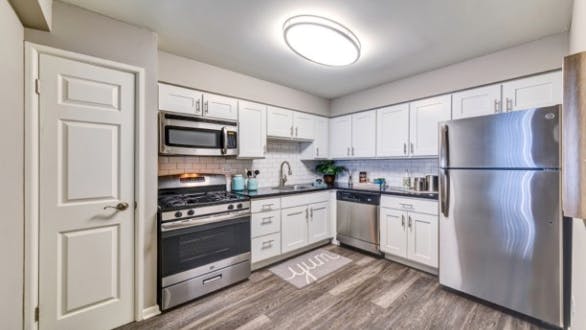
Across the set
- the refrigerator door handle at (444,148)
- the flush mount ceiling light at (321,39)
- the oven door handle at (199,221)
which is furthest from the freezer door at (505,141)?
the oven door handle at (199,221)

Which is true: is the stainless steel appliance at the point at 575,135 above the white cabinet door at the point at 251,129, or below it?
below

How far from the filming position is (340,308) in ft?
6.95

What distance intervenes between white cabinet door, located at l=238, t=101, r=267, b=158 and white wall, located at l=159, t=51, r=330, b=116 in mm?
127

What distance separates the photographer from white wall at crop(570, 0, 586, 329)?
4.22 feet

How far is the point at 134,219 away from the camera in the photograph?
1.97 m

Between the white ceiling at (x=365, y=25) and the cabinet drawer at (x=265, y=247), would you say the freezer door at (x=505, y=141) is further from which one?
the cabinet drawer at (x=265, y=247)

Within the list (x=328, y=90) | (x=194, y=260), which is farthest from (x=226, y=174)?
(x=328, y=90)

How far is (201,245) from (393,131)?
9.04 ft

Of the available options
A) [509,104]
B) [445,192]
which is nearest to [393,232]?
[445,192]

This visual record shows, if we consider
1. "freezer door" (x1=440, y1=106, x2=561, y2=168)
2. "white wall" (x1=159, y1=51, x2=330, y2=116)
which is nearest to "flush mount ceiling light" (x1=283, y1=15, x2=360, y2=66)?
"white wall" (x1=159, y1=51, x2=330, y2=116)

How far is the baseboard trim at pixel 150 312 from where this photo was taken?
199 cm

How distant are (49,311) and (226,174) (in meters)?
1.93

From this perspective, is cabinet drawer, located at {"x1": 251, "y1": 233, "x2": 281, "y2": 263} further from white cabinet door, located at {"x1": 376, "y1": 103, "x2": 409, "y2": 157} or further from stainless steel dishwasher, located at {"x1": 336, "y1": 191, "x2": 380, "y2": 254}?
white cabinet door, located at {"x1": 376, "y1": 103, "x2": 409, "y2": 157}

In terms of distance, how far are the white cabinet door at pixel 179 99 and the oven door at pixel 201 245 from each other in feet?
3.81
